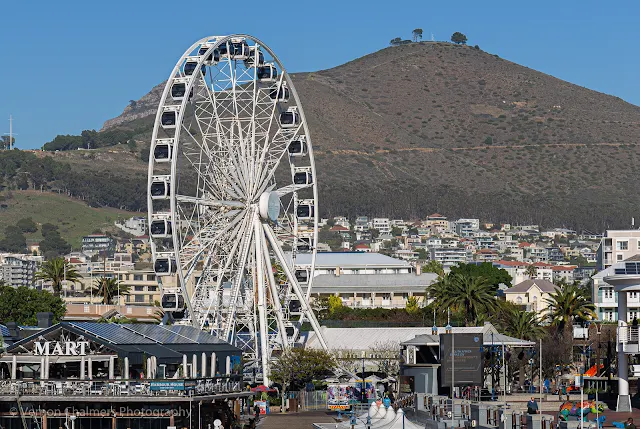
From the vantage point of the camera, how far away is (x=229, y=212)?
102125 mm

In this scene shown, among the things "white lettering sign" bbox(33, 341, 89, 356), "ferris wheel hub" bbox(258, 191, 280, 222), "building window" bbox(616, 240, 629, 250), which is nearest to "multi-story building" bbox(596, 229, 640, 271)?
"building window" bbox(616, 240, 629, 250)

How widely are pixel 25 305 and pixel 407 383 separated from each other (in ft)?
225

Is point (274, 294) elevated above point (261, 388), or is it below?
above

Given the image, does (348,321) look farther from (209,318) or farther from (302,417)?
(302,417)

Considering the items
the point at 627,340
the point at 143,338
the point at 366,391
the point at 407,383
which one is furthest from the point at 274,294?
the point at 627,340

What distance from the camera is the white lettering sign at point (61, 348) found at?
243 feet

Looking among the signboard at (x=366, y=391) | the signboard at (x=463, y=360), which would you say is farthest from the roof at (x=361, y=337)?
the signboard at (x=463, y=360)

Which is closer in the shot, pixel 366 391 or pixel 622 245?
pixel 366 391

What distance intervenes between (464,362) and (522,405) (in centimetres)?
674

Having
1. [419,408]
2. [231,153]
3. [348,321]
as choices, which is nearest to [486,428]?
[419,408]

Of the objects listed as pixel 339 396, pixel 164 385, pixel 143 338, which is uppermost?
pixel 143 338

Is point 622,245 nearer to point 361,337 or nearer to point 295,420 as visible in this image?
point 361,337

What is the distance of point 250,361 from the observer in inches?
4124

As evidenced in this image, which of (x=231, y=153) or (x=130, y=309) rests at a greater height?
(x=231, y=153)
